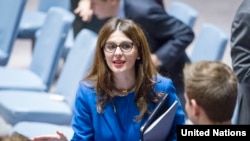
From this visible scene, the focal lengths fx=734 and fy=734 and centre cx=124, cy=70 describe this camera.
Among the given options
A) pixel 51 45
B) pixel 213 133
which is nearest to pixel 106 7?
pixel 51 45

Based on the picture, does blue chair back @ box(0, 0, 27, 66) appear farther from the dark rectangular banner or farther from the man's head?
the dark rectangular banner

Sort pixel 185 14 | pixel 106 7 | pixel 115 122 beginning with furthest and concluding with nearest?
pixel 185 14 → pixel 106 7 → pixel 115 122

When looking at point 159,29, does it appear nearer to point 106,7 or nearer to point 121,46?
point 106,7

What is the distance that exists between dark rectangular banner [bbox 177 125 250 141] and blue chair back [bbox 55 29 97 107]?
81.3 inches

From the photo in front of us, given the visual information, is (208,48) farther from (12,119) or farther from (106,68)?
(106,68)

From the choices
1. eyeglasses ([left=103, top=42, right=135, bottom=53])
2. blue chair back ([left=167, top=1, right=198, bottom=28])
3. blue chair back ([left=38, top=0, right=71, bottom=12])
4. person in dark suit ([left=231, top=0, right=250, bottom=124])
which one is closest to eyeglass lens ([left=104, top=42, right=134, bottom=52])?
eyeglasses ([left=103, top=42, right=135, bottom=53])

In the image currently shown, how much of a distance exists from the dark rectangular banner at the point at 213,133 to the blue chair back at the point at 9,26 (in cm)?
332

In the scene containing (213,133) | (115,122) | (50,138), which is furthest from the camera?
(115,122)

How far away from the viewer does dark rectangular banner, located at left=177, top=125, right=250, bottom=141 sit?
1.85m

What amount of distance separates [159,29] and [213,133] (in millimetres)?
1639

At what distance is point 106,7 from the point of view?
340 centimetres

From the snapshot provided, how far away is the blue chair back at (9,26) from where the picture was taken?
5078 mm

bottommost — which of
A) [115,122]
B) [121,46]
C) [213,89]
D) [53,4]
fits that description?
[53,4]

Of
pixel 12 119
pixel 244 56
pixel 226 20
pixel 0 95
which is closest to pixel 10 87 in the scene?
pixel 0 95
